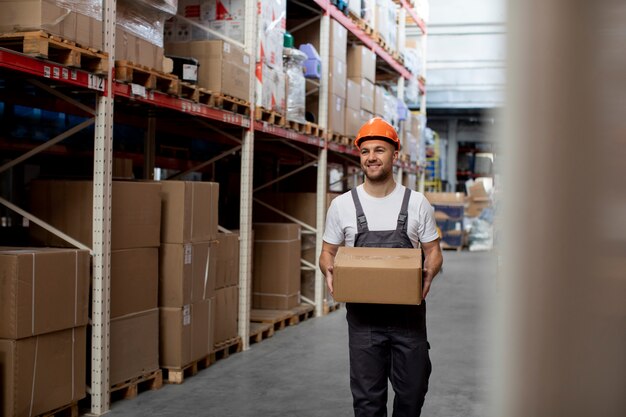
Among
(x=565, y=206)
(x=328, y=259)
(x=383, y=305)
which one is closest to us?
(x=565, y=206)

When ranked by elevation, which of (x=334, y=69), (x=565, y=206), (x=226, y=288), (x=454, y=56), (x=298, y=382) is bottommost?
(x=298, y=382)

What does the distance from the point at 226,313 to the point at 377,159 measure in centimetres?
367

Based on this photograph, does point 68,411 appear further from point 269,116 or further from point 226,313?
point 269,116

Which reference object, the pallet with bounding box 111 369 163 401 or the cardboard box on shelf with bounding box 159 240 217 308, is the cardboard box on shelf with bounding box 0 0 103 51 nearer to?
the cardboard box on shelf with bounding box 159 240 217 308

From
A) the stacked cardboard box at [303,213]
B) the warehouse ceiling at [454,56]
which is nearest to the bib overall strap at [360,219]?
the stacked cardboard box at [303,213]

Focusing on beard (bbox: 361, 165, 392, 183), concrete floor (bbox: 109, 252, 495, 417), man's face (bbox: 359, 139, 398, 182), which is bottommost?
concrete floor (bbox: 109, 252, 495, 417)

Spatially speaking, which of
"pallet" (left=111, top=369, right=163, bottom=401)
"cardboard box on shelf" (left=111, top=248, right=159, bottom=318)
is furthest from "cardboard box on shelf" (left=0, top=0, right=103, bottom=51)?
"pallet" (left=111, top=369, right=163, bottom=401)

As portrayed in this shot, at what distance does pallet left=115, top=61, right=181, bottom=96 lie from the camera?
4.81 meters

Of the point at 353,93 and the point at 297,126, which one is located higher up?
the point at 353,93

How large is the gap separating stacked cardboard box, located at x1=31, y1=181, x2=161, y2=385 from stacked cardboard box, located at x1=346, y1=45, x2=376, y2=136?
17.6 feet

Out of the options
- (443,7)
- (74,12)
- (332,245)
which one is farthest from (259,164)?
(443,7)

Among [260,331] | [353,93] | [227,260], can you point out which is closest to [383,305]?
[227,260]

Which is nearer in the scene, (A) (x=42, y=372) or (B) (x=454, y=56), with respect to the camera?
(A) (x=42, y=372)

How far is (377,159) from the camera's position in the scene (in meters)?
3.52
